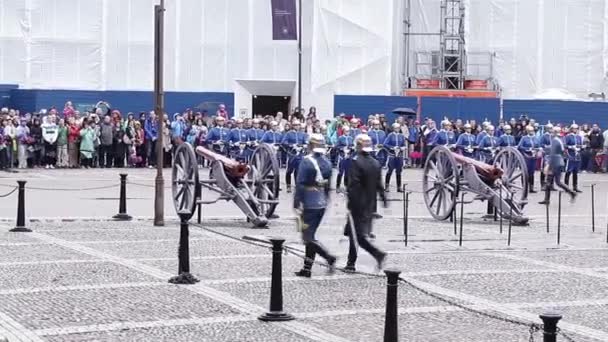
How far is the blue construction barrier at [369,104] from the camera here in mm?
41925

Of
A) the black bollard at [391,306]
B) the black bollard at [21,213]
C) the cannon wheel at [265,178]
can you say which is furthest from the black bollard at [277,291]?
the cannon wheel at [265,178]

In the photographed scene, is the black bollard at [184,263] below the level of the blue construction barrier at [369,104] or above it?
below

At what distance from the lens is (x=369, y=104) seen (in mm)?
42250

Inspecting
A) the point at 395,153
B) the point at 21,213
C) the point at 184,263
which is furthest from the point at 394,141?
the point at 184,263

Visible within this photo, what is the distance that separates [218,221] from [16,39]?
76.8 ft

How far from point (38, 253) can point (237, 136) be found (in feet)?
53.8

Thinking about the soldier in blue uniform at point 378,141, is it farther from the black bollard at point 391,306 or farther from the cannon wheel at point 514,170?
the black bollard at point 391,306

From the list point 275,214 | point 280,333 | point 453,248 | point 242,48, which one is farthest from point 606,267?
point 242,48

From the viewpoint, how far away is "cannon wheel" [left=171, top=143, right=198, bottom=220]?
67.8 ft

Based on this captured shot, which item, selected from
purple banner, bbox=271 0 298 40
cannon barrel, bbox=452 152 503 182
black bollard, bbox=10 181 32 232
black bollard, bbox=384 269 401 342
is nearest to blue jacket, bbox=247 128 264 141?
cannon barrel, bbox=452 152 503 182

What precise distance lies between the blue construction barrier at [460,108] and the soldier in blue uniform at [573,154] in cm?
784

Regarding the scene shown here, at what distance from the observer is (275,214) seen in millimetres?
22406

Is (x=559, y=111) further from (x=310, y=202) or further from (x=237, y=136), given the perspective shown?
(x=310, y=202)

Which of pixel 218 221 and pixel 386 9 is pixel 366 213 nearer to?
pixel 218 221
